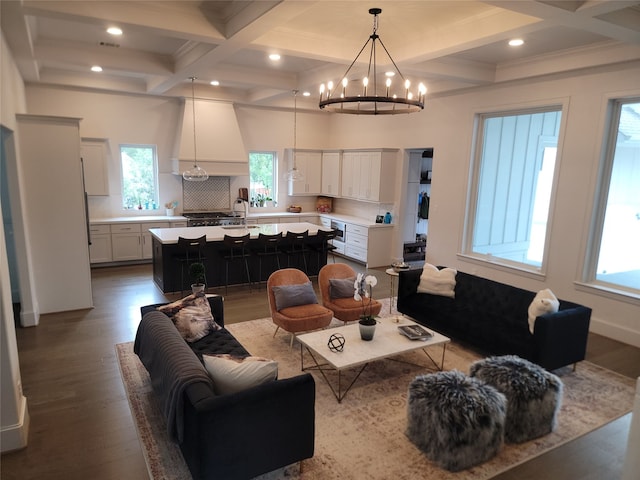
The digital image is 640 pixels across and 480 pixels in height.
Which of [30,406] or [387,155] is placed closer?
[30,406]

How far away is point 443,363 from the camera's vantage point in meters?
4.39

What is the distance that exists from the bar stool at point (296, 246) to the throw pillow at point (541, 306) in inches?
148

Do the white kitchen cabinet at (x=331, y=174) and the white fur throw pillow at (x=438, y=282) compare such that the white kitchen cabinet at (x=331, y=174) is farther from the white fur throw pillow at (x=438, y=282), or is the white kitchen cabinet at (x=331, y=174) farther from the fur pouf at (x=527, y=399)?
the fur pouf at (x=527, y=399)

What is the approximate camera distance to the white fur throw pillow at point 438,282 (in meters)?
5.17

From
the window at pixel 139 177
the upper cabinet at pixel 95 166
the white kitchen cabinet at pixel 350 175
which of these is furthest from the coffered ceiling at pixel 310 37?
the white kitchen cabinet at pixel 350 175

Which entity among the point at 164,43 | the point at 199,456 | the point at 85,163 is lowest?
the point at 199,456

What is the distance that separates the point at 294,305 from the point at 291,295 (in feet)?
0.40

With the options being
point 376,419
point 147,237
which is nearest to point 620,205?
point 376,419

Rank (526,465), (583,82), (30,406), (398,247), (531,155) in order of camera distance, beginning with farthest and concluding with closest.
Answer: (398,247) < (531,155) < (583,82) < (30,406) < (526,465)

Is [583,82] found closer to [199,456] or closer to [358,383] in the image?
[358,383]

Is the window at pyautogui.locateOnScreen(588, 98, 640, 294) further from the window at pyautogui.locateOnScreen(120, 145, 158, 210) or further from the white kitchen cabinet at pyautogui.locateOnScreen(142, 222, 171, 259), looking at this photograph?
the window at pyautogui.locateOnScreen(120, 145, 158, 210)

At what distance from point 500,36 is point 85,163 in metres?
7.22

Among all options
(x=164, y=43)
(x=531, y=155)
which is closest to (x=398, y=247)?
(x=531, y=155)

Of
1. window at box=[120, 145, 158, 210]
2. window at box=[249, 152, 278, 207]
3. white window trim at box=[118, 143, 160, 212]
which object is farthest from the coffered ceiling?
window at box=[249, 152, 278, 207]
